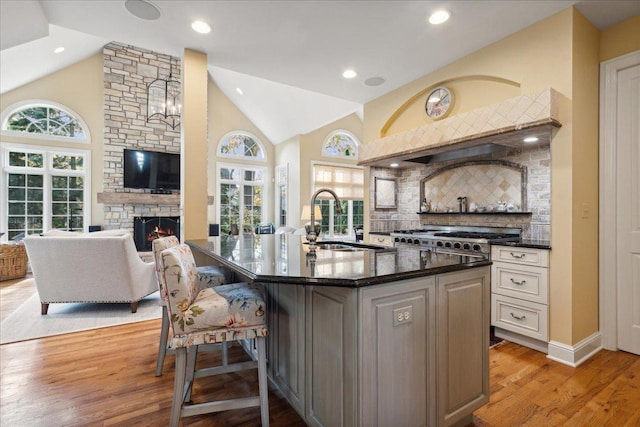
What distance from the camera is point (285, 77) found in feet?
12.5

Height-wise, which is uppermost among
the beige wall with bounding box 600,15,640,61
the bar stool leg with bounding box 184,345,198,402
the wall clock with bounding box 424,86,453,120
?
the beige wall with bounding box 600,15,640,61

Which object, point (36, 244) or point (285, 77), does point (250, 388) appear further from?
point (285, 77)

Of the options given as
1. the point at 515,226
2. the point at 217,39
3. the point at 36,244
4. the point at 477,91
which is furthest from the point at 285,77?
the point at 36,244

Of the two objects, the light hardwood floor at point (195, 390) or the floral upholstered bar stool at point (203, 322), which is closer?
the floral upholstered bar stool at point (203, 322)

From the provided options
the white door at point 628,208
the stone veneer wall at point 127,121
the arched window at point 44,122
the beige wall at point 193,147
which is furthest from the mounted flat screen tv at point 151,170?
the white door at point 628,208

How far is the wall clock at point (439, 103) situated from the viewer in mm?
3480

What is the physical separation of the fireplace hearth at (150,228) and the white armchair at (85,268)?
131 inches

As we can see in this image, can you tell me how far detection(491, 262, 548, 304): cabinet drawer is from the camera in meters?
2.57

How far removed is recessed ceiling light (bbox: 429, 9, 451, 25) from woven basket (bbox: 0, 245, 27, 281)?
684cm

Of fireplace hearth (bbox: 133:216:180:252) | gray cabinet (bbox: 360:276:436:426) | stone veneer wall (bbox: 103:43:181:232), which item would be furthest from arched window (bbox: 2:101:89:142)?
gray cabinet (bbox: 360:276:436:426)

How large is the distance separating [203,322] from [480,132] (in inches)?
108

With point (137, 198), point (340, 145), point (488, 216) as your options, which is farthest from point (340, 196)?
point (488, 216)

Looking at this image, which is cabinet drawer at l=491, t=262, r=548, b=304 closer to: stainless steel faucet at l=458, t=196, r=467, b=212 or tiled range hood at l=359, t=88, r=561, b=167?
stainless steel faucet at l=458, t=196, r=467, b=212

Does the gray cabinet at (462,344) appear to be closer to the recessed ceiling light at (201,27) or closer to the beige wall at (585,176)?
the beige wall at (585,176)
